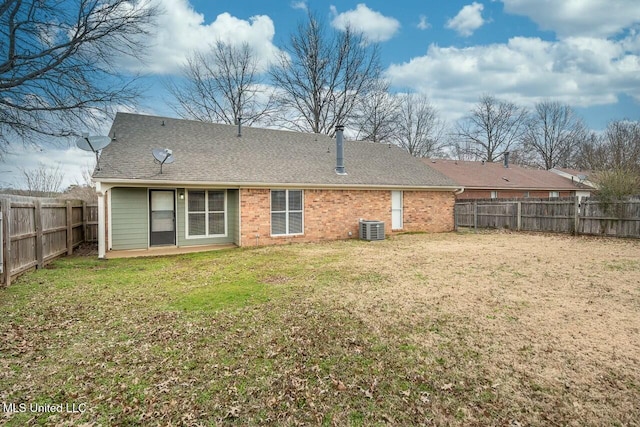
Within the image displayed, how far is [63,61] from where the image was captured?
369 inches

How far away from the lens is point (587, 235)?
519 inches

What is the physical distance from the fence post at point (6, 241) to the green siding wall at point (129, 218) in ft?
12.1

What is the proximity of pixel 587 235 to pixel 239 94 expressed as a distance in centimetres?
2073

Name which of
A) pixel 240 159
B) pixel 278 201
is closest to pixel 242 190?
pixel 278 201

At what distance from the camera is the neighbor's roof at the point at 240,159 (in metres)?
10.3

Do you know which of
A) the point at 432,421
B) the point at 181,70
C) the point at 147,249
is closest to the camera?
the point at 432,421

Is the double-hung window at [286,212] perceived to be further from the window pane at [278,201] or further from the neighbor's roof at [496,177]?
the neighbor's roof at [496,177]

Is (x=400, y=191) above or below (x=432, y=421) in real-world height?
above

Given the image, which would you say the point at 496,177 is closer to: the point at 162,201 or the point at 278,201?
the point at 278,201

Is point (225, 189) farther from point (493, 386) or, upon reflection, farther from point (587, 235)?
point (587, 235)

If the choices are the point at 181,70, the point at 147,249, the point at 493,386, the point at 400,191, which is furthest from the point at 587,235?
the point at 181,70

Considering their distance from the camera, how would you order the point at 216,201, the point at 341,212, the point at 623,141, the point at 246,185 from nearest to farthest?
the point at 246,185 < the point at 216,201 < the point at 341,212 < the point at 623,141

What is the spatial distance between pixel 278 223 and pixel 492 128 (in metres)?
32.8

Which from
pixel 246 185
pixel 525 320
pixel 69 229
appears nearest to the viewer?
pixel 525 320
